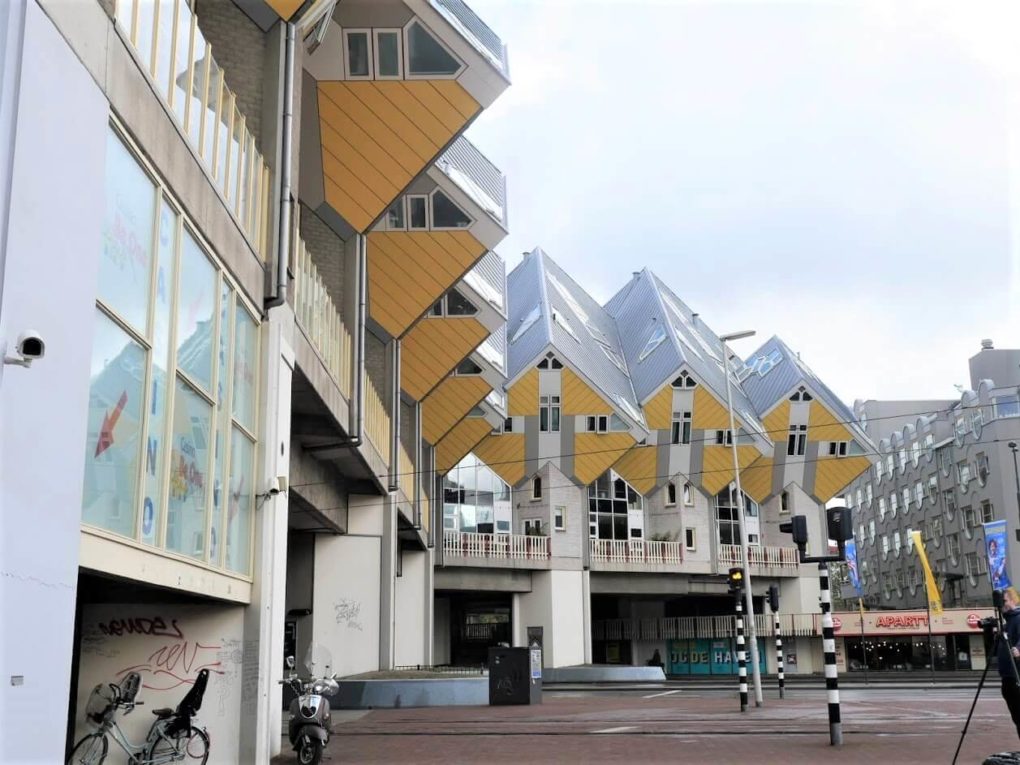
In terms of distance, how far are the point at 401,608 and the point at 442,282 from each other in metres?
15.3

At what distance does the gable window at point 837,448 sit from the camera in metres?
59.0

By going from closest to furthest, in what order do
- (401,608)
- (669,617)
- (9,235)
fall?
(9,235), (401,608), (669,617)

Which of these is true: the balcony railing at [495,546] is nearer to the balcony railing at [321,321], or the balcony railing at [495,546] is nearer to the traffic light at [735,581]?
the traffic light at [735,581]

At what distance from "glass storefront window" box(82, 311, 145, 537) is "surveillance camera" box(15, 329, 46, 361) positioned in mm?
1402

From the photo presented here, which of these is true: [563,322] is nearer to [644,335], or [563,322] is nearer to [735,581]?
[644,335]

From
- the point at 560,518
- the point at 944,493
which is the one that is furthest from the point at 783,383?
the point at 944,493

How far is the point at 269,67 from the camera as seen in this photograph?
14.9m

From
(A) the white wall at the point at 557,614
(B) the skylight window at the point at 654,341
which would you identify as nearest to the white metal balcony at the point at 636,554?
(A) the white wall at the point at 557,614

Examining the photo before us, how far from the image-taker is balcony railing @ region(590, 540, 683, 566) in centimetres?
5247

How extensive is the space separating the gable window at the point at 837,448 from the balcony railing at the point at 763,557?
5624 millimetres

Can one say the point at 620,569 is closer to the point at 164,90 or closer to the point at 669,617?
the point at 669,617

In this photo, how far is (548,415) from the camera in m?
52.5

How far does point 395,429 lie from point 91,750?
1964 cm

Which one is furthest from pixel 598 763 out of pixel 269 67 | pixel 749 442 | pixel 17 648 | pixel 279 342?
pixel 749 442
